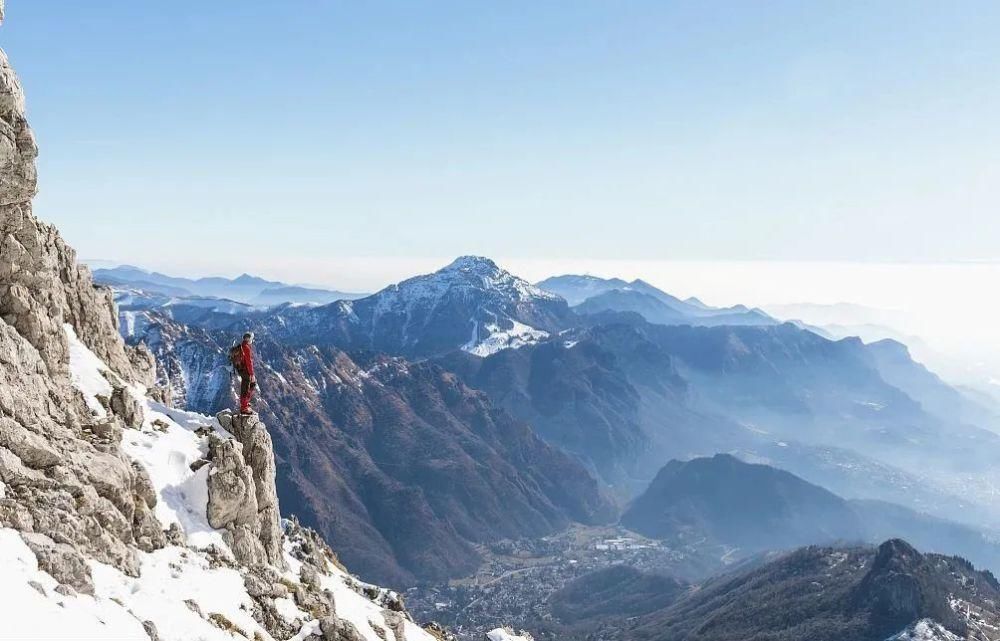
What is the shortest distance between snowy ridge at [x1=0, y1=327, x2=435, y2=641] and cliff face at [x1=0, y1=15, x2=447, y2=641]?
105 mm

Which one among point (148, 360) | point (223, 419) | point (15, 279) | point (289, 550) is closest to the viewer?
point (15, 279)

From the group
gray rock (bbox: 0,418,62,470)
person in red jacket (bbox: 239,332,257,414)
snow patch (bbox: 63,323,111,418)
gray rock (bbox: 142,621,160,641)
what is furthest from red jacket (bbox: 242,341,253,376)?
gray rock (bbox: 142,621,160,641)

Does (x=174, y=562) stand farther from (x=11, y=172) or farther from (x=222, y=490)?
(x=11, y=172)

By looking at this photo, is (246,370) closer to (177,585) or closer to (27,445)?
(27,445)

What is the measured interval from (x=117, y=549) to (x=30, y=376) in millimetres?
13124

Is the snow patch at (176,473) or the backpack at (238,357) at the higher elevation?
the backpack at (238,357)

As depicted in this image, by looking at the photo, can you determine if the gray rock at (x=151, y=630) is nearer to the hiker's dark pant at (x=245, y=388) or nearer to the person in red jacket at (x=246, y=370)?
the person in red jacket at (x=246, y=370)

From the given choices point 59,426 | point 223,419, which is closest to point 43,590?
point 59,426

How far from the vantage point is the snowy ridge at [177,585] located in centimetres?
2759

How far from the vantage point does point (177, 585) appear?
124 feet

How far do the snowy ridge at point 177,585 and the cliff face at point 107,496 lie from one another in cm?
10

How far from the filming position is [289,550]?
66250 mm

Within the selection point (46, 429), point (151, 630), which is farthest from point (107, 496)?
point (151, 630)

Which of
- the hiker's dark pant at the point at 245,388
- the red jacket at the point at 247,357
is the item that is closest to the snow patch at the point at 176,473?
the hiker's dark pant at the point at 245,388
